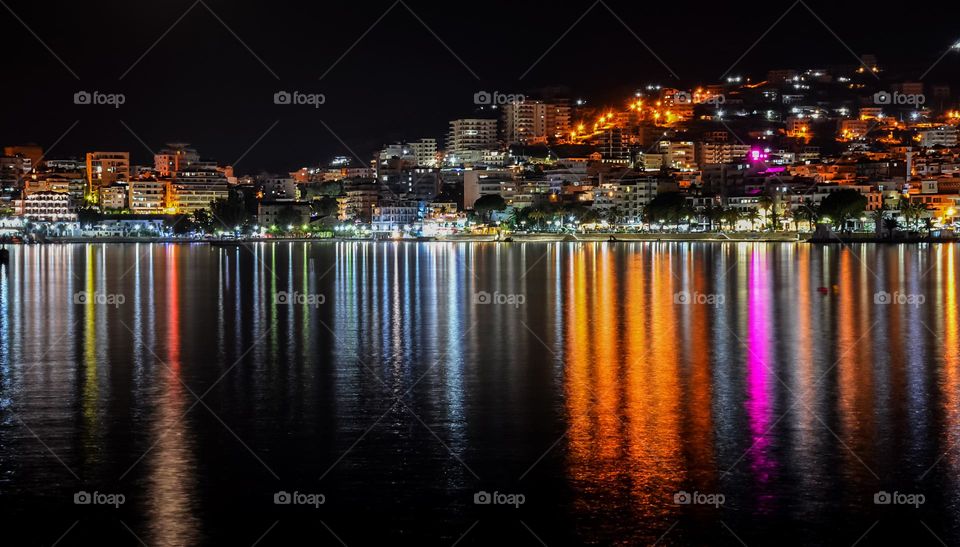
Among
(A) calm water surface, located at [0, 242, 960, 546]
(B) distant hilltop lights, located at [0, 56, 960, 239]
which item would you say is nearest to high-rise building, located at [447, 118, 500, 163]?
(B) distant hilltop lights, located at [0, 56, 960, 239]

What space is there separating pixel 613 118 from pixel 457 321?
4638 inches

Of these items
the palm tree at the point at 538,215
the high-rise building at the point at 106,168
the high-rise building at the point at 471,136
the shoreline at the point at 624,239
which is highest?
the high-rise building at the point at 471,136

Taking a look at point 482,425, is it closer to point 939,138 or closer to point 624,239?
point 624,239

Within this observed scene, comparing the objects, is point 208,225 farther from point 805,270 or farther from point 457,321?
point 457,321

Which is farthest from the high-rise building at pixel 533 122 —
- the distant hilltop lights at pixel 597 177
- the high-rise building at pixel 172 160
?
the high-rise building at pixel 172 160

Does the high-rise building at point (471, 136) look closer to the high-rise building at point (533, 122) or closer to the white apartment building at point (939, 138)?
the high-rise building at point (533, 122)

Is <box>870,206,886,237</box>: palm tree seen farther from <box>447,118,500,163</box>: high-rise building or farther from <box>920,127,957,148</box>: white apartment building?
<box>447,118,500,163</box>: high-rise building

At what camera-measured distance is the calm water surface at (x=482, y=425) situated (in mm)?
7141

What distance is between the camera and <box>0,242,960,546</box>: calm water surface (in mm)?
7141

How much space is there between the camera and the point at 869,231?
252 feet

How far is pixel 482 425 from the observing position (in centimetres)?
977

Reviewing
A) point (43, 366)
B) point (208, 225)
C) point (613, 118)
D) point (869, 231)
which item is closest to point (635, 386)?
point (43, 366)

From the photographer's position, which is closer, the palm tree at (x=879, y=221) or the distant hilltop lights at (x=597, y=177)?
the palm tree at (x=879, y=221)

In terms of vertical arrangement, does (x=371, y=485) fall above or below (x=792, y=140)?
below
